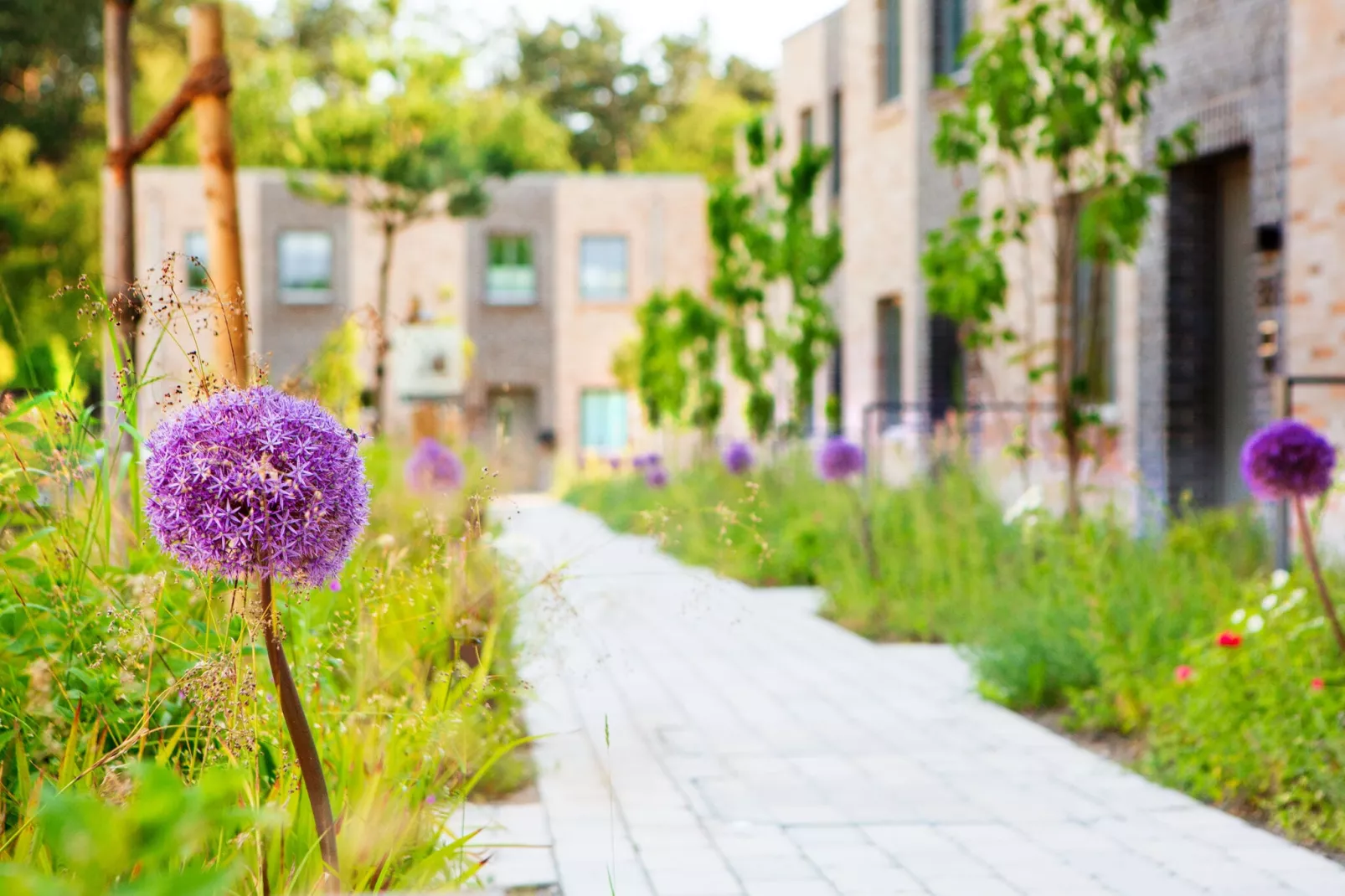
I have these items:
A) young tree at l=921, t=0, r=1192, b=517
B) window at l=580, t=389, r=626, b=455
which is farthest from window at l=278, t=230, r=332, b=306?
young tree at l=921, t=0, r=1192, b=517

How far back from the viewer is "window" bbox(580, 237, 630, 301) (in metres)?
29.8

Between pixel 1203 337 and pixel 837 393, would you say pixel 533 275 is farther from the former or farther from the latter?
pixel 1203 337

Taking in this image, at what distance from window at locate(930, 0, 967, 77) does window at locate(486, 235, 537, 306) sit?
608 inches

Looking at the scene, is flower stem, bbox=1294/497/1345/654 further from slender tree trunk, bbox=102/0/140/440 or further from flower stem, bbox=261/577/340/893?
slender tree trunk, bbox=102/0/140/440

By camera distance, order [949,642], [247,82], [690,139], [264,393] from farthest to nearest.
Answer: [690,139] → [247,82] → [949,642] → [264,393]

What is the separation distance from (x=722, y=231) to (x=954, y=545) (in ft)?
28.3

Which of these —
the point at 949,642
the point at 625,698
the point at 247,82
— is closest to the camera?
Answer: the point at 625,698

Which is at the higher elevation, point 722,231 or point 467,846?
point 722,231

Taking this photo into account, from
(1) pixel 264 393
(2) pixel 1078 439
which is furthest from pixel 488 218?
(1) pixel 264 393

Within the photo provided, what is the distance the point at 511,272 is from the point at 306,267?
391 centimetres

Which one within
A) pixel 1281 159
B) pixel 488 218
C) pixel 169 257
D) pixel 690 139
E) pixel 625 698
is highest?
pixel 690 139

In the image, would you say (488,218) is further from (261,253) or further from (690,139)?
(690,139)

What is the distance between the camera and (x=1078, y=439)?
350 inches

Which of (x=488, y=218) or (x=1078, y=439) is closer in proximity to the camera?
(x=1078, y=439)
